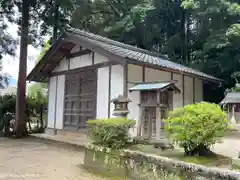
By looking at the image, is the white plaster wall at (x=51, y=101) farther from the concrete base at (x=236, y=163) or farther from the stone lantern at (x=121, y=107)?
the concrete base at (x=236, y=163)

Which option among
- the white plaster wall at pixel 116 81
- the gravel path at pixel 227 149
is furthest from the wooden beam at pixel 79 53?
the gravel path at pixel 227 149

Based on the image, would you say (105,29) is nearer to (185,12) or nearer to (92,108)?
(185,12)

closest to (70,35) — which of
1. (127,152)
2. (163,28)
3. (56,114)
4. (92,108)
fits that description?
(92,108)

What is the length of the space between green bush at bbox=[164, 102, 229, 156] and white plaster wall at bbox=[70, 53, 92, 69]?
6.77m

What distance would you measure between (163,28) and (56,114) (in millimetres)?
10526

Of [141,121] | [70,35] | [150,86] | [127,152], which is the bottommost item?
[127,152]

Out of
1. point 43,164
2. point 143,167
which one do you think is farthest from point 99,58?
point 143,167

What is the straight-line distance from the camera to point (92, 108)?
1073 cm

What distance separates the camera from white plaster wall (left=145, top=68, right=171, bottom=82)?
9.92 m

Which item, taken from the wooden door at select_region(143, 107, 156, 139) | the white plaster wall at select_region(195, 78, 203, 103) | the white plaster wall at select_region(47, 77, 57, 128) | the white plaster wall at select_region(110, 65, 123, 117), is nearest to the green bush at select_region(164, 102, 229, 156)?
the wooden door at select_region(143, 107, 156, 139)

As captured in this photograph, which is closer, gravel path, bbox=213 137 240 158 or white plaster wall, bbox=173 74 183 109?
gravel path, bbox=213 137 240 158

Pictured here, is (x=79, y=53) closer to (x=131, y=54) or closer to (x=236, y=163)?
(x=131, y=54)

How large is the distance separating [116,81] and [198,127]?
5.18 meters

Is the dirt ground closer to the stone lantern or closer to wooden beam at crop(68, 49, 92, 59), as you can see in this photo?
the stone lantern
